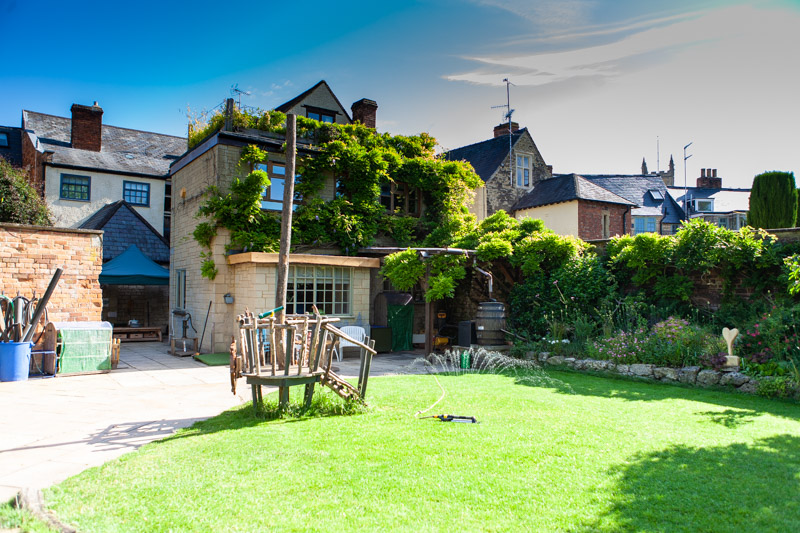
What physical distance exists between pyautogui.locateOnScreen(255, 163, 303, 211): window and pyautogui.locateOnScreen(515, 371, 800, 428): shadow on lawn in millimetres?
9021

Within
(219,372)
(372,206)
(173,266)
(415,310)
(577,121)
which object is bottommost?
(219,372)

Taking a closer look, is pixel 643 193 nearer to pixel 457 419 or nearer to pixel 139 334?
pixel 139 334

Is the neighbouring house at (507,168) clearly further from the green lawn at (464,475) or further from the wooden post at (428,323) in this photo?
the green lawn at (464,475)

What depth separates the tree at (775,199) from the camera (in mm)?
24203

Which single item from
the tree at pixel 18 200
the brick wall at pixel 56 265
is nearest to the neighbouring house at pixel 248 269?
the brick wall at pixel 56 265

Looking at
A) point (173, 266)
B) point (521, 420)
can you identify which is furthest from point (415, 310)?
point (521, 420)

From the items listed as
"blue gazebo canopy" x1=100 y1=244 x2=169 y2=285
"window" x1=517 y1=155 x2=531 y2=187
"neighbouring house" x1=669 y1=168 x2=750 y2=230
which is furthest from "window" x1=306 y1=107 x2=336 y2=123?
"neighbouring house" x1=669 y1=168 x2=750 y2=230

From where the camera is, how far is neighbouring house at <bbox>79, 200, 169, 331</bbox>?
20.8m

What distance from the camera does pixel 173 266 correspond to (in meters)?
18.2

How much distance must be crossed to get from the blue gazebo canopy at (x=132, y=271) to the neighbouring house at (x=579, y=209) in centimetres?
1767

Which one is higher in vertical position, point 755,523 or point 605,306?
point 605,306

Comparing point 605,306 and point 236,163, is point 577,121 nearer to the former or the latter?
point 605,306

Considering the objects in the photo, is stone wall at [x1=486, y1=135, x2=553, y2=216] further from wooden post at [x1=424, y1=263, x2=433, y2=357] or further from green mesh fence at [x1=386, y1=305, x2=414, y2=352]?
wooden post at [x1=424, y1=263, x2=433, y2=357]

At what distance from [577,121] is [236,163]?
987 centimetres
